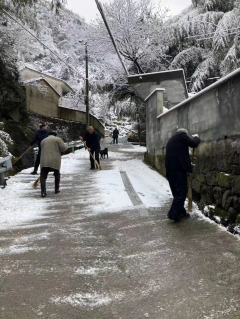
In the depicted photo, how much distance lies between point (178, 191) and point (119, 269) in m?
2.02

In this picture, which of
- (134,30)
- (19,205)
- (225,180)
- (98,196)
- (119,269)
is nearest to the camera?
(119,269)

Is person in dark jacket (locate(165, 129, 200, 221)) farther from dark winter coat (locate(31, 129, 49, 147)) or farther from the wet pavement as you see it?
dark winter coat (locate(31, 129, 49, 147))

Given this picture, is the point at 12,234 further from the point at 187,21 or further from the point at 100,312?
the point at 187,21

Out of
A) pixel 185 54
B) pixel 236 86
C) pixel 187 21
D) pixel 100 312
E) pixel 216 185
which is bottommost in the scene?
pixel 100 312

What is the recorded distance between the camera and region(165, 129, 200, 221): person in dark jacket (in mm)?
5035

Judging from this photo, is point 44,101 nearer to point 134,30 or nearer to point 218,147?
point 134,30

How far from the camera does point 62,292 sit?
2924 mm

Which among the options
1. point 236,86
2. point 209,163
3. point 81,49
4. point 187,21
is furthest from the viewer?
point 81,49

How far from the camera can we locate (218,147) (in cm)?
510

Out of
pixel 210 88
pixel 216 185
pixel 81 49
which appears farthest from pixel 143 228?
pixel 81 49

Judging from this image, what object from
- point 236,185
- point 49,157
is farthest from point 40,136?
point 236,185

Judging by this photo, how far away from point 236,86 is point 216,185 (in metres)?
1.56

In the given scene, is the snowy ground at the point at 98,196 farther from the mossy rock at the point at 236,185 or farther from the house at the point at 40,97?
the house at the point at 40,97

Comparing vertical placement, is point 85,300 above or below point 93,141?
below
